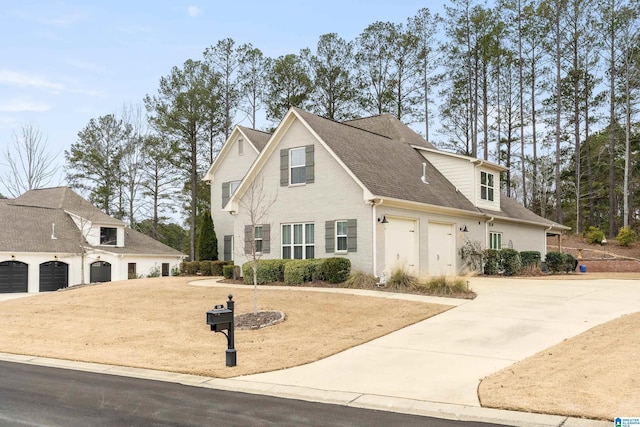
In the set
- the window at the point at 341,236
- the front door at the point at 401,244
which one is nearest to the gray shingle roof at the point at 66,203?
the window at the point at 341,236

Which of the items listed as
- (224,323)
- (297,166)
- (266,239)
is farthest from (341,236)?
(224,323)

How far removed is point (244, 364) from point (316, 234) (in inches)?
478

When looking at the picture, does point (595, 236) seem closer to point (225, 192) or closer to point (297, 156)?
point (297, 156)

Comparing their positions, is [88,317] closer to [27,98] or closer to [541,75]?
[27,98]

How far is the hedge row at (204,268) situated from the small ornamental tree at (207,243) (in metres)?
1.20

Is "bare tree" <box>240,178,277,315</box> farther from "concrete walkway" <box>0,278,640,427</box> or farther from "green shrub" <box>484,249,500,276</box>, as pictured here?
"green shrub" <box>484,249,500,276</box>

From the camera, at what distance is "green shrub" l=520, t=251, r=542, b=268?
28.1m

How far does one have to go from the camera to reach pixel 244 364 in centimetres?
1033

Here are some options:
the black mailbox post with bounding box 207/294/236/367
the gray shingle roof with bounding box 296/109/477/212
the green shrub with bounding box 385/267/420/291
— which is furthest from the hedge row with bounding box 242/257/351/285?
the black mailbox post with bounding box 207/294/236/367

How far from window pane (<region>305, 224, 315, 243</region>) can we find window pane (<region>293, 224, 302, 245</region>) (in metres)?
0.32

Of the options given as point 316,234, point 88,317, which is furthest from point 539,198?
point 88,317

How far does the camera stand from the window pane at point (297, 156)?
23125 mm

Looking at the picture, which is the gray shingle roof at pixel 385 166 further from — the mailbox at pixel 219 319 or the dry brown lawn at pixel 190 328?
the mailbox at pixel 219 319

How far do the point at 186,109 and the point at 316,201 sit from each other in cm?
2496
